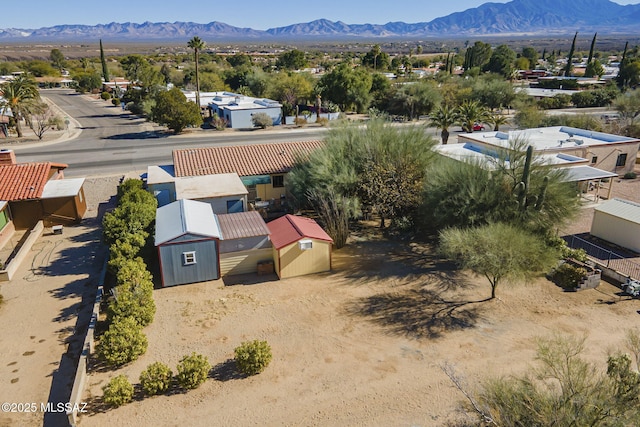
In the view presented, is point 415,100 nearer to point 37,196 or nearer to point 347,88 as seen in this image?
point 347,88

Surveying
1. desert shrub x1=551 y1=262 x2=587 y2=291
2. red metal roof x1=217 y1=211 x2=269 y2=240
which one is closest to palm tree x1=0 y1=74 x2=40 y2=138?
red metal roof x1=217 y1=211 x2=269 y2=240

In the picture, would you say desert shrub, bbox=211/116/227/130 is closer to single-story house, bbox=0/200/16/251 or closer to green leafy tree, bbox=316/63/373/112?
green leafy tree, bbox=316/63/373/112

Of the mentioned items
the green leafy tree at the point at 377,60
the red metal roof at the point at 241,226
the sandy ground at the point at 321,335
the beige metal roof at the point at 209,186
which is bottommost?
the sandy ground at the point at 321,335

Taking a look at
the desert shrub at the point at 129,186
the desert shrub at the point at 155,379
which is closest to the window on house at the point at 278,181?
the desert shrub at the point at 129,186

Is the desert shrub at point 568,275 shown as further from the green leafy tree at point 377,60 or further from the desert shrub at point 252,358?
the green leafy tree at point 377,60

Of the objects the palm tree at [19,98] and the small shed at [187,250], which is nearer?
the small shed at [187,250]

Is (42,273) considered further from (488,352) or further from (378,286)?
(488,352)
